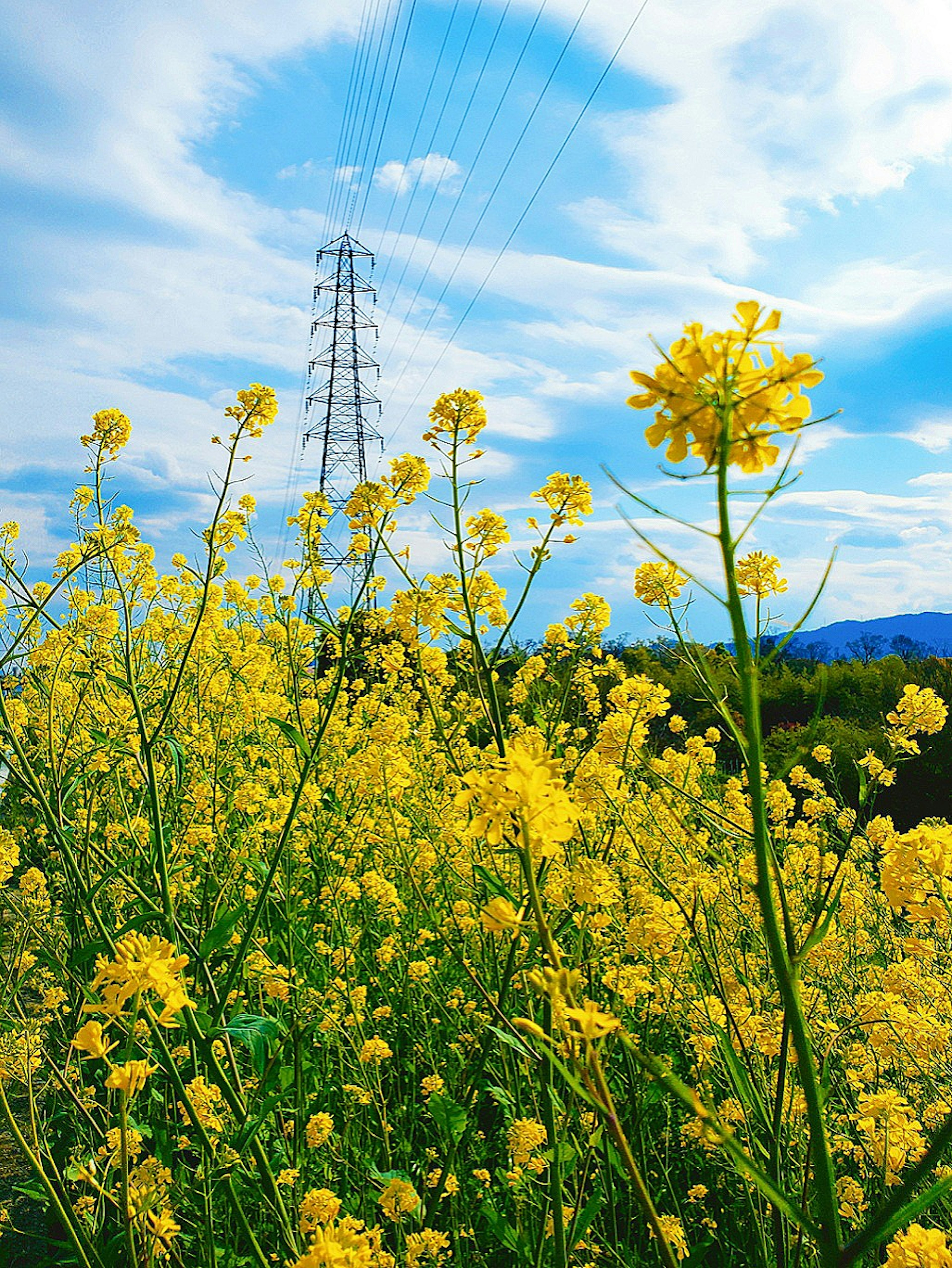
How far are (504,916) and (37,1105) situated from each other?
4.12 m

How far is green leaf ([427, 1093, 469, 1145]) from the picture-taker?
219cm

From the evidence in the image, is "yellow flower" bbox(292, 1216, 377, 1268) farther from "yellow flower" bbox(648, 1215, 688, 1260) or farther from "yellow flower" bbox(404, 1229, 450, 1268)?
"yellow flower" bbox(648, 1215, 688, 1260)

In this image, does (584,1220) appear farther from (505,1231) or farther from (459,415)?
(459,415)

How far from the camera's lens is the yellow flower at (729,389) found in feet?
2.89

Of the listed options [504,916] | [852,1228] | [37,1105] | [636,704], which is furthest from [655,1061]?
[37,1105]

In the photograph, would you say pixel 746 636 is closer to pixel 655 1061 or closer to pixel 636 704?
pixel 655 1061

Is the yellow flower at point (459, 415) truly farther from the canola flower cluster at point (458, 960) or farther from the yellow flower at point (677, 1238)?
the yellow flower at point (677, 1238)

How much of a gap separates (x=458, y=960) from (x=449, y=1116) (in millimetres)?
391

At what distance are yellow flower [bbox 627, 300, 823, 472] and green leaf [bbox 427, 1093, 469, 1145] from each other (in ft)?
6.14

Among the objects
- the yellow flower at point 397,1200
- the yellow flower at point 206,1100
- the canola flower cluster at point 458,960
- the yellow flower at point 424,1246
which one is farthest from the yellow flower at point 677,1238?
the yellow flower at point 206,1100

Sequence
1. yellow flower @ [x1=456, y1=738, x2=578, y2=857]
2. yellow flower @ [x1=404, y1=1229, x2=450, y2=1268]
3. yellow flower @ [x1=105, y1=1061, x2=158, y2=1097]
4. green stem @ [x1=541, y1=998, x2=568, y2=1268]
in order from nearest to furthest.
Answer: yellow flower @ [x1=456, y1=738, x2=578, y2=857]
yellow flower @ [x1=105, y1=1061, x2=158, y2=1097]
green stem @ [x1=541, y1=998, x2=568, y2=1268]
yellow flower @ [x1=404, y1=1229, x2=450, y2=1268]

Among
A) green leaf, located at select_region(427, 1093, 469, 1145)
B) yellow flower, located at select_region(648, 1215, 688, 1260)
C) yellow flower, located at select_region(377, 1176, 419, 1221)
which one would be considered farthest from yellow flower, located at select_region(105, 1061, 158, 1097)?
yellow flower, located at select_region(648, 1215, 688, 1260)

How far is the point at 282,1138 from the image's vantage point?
2.93m

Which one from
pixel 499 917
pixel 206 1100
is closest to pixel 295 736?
pixel 206 1100
